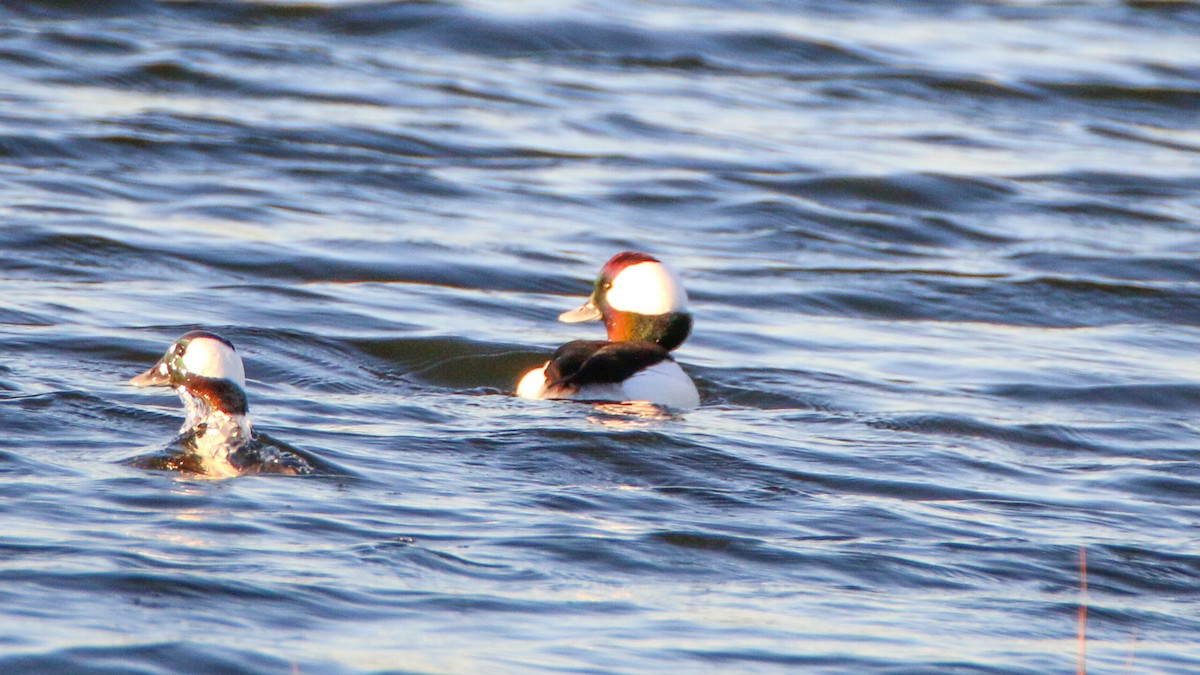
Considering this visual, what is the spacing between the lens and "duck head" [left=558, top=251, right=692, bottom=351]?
31.2 ft

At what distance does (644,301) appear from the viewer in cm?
954

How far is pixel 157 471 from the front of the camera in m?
6.75

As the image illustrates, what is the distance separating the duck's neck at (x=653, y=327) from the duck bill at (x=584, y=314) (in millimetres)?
126

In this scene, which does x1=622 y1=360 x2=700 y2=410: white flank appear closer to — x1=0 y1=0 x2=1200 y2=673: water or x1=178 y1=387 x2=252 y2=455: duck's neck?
x1=0 y1=0 x2=1200 y2=673: water

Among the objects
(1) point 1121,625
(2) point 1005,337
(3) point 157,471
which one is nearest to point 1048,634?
(1) point 1121,625

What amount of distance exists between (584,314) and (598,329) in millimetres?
1745

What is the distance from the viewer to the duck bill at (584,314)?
9906mm

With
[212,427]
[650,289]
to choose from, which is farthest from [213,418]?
[650,289]

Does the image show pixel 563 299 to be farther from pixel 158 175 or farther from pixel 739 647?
pixel 739 647

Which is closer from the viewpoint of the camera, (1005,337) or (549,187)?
(1005,337)

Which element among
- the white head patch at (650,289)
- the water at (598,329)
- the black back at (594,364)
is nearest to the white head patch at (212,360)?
the water at (598,329)

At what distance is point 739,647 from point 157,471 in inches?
96.7

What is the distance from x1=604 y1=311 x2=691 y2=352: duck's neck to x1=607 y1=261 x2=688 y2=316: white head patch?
1.3 inches

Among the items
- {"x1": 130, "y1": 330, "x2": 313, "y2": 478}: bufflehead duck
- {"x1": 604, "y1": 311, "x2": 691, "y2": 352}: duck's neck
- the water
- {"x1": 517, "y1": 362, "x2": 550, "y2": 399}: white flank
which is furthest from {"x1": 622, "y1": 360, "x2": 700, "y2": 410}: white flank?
{"x1": 130, "y1": 330, "x2": 313, "y2": 478}: bufflehead duck
